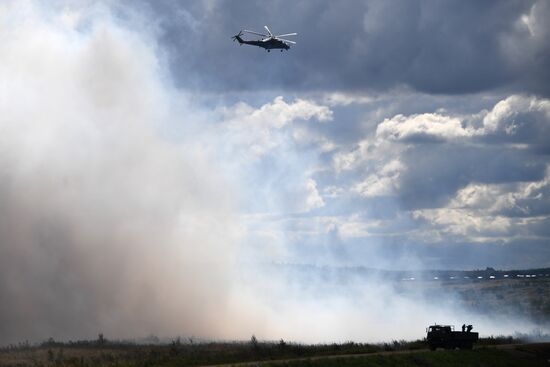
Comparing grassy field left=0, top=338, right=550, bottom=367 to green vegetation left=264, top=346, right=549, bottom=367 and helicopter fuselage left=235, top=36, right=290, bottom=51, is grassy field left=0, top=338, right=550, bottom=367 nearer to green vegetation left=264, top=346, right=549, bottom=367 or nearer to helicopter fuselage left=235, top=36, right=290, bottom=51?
green vegetation left=264, top=346, right=549, bottom=367

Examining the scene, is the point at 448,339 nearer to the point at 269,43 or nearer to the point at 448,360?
the point at 448,360

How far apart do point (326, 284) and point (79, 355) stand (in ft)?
292

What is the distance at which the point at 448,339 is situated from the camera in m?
85.5

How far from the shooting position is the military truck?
8544 centimetres

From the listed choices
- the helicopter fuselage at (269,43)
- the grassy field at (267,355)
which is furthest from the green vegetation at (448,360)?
the helicopter fuselage at (269,43)

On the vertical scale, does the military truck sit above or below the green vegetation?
above

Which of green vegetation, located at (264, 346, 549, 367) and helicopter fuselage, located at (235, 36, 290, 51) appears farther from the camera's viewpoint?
helicopter fuselage, located at (235, 36, 290, 51)

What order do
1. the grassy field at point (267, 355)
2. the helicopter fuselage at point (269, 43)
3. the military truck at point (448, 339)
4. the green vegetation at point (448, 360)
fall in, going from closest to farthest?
the green vegetation at point (448, 360) < the grassy field at point (267, 355) < the military truck at point (448, 339) < the helicopter fuselage at point (269, 43)

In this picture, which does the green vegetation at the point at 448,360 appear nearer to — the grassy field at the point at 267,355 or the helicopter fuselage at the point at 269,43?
the grassy field at the point at 267,355

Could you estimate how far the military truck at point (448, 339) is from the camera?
280ft

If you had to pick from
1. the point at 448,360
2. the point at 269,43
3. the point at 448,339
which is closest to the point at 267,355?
the point at 448,360

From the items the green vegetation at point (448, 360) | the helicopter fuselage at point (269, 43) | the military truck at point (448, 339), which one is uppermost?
the helicopter fuselage at point (269, 43)

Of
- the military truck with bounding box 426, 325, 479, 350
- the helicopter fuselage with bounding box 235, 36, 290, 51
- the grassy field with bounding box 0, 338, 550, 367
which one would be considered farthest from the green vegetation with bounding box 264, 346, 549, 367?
the helicopter fuselage with bounding box 235, 36, 290, 51

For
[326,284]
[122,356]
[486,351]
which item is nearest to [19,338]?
[122,356]
